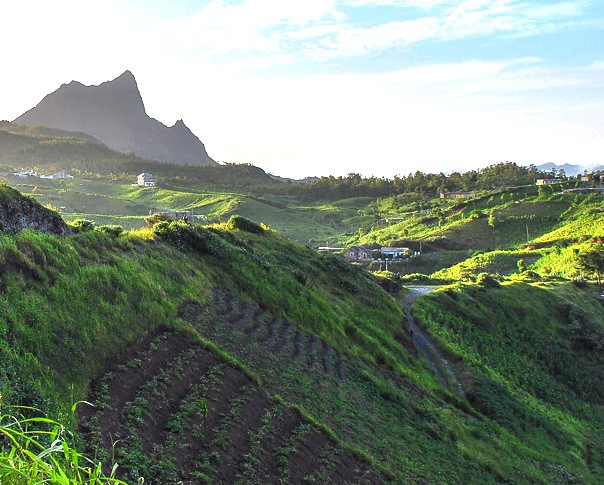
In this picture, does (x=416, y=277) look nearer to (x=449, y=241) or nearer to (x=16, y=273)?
(x=449, y=241)

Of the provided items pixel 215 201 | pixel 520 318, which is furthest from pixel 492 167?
pixel 520 318

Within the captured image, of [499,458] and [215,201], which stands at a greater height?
[215,201]

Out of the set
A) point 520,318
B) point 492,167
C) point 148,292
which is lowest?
point 520,318

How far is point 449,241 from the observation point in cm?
9000

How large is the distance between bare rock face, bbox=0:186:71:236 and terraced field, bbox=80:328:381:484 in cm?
587

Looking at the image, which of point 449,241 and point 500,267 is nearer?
point 500,267

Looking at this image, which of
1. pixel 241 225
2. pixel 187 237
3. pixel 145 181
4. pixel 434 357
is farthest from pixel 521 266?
pixel 145 181

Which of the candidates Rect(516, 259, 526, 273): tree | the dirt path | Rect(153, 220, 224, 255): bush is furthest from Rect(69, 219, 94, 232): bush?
Rect(516, 259, 526, 273): tree

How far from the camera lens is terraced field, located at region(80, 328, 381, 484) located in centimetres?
898

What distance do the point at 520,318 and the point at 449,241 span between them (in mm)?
50109

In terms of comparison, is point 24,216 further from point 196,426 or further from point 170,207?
point 170,207

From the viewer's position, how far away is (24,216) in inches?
647

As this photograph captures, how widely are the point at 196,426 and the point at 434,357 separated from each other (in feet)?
69.1

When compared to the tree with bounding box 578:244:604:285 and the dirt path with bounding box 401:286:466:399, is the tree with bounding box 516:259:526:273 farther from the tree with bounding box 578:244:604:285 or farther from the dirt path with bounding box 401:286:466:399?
the dirt path with bounding box 401:286:466:399
